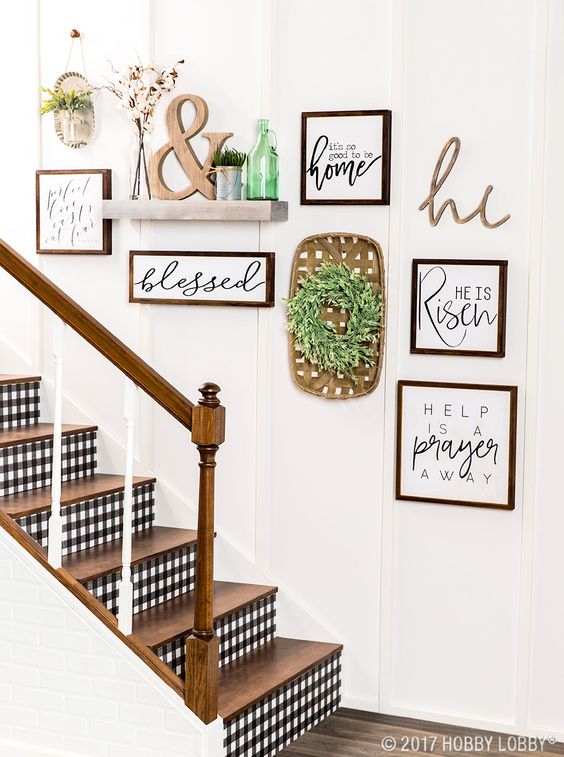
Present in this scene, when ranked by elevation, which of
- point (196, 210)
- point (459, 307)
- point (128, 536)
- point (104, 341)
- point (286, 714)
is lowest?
point (286, 714)

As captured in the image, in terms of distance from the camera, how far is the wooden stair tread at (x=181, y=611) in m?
3.39

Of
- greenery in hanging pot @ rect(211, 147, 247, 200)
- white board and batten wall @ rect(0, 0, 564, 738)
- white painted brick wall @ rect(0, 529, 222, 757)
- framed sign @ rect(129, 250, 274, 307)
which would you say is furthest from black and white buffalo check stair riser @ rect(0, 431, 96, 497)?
greenery in hanging pot @ rect(211, 147, 247, 200)

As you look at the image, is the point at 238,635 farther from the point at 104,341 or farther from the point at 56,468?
the point at 104,341

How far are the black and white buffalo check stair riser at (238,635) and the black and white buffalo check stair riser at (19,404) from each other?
116 cm

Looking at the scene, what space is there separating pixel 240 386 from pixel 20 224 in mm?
1148

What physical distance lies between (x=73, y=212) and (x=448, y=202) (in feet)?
4.85

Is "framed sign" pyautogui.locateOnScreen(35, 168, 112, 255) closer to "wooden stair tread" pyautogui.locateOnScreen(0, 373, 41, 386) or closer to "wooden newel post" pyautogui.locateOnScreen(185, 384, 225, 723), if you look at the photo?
"wooden stair tread" pyautogui.locateOnScreen(0, 373, 41, 386)

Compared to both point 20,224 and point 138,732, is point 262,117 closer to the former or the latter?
point 20,224

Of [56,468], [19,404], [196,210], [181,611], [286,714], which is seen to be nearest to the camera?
[56,468]

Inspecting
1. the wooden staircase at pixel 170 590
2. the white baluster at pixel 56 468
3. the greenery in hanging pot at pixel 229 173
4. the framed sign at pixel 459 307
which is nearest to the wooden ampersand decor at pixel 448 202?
Answer: the framed sign at pixel 459 307

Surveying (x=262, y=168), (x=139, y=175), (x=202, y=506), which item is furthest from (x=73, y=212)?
(x=202, y=506)

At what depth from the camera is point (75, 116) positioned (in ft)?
13.5

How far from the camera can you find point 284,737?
3.54 metres

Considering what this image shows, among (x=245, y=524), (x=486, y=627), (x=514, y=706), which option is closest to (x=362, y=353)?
(x=245, y=524)
